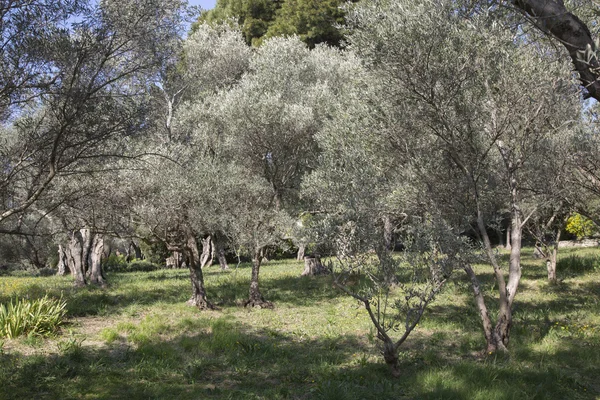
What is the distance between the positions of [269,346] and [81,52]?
7450 mm

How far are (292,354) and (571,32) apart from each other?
8.65 metres

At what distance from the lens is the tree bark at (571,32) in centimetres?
478

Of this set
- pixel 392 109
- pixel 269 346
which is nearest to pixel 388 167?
pixel 392 109

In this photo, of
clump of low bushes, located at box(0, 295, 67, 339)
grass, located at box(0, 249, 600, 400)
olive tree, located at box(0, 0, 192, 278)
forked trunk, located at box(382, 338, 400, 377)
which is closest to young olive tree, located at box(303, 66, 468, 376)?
forked trunk, located at box(382, 338, 400, 377)

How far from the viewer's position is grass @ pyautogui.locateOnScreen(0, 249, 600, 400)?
845 cm

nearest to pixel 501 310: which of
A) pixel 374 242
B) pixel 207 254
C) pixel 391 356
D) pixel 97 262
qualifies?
pixel 391 356

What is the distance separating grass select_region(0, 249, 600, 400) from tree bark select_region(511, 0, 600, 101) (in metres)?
5.38

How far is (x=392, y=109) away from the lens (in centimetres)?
1133

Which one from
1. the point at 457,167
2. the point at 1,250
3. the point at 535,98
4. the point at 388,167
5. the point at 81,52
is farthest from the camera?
the point at 1,250

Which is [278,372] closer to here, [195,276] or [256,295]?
[256,295]

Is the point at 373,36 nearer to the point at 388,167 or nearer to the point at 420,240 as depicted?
the point at 388,167

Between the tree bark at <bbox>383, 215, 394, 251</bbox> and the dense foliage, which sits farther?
the tree bark at <bbox>383, 215, 394, 251</bbox>

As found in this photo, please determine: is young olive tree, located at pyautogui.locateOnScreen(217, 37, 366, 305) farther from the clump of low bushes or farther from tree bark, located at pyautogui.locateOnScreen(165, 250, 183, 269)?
tree bark, located at pyautogui.locateOnScreen(165, 250, 183, 269)

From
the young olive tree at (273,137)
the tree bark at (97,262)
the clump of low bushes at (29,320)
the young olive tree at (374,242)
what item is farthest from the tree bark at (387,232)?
the tree bark at (97,262)
